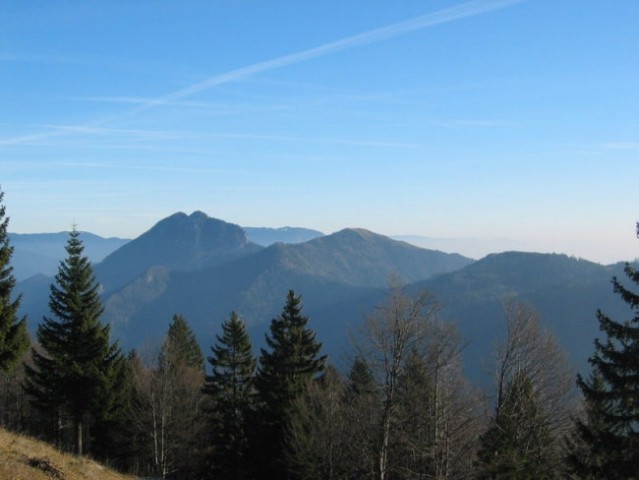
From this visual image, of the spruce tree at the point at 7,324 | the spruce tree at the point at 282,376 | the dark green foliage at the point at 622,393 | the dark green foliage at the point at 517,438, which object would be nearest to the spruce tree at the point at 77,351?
the spruce tree at the point at 7,324

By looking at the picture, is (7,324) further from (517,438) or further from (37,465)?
(517,438)

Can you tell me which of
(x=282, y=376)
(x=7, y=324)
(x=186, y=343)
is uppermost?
(x=7, y=324)

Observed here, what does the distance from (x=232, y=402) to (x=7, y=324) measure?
16.5 m

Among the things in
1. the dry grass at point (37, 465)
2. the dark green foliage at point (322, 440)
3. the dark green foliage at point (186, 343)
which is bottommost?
the dark green foliage at point (322, 440)

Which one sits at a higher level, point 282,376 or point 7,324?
point 7,324

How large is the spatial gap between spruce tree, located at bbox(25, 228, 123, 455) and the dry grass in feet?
47.2

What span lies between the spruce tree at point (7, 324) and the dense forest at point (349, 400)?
6cm

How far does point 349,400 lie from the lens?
26750mm

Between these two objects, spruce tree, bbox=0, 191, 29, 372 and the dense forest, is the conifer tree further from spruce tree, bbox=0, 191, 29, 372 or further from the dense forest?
spruce tree, bbox=0, 191, 29, 372

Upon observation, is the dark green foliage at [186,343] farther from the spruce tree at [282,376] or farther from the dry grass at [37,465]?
the dry grass at [37,465]

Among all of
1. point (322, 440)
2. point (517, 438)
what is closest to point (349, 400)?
point (322, 440)

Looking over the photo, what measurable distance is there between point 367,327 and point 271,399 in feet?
56.3

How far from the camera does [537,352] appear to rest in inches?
1032

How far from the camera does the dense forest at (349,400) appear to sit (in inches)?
755
